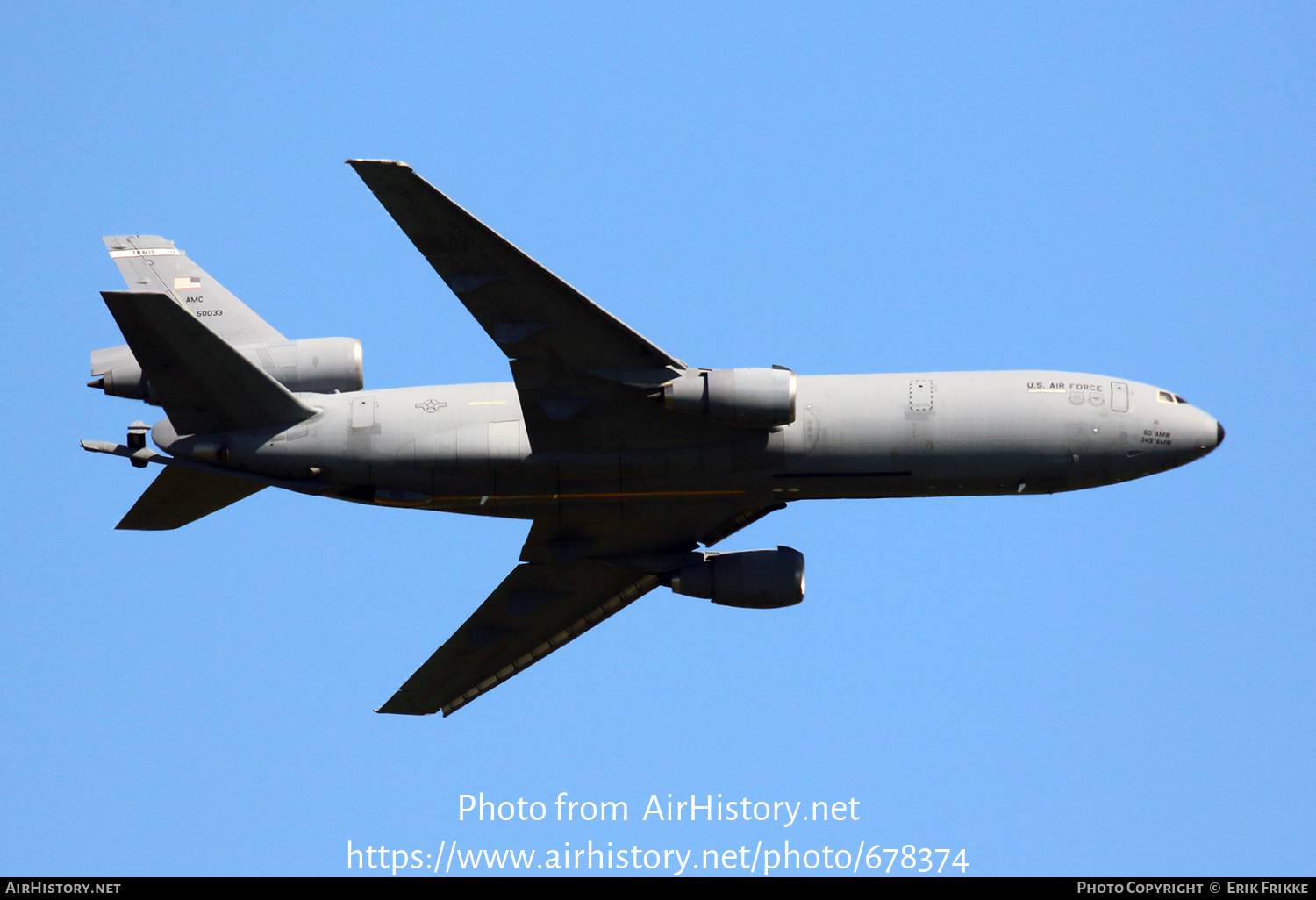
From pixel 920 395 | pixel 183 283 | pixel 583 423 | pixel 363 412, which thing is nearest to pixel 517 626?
pixel 583 423

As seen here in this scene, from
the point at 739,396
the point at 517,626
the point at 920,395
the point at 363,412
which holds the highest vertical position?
the point at 920,395

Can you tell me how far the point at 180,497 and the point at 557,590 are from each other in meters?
8.52

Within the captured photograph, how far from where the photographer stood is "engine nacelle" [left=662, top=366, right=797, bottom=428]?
28.8 meters

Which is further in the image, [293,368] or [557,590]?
[557,590]

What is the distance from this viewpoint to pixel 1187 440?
98.8 feet

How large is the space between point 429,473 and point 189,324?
17.6ft

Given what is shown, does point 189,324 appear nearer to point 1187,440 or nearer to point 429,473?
point 429,473

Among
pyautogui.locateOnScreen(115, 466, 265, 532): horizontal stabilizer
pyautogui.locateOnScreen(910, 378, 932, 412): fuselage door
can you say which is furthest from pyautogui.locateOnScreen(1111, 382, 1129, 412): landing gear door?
pyautogui.locateOnScreen(115, 466, 265, 532): horizontal stabilizer

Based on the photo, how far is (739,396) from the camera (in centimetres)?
2875

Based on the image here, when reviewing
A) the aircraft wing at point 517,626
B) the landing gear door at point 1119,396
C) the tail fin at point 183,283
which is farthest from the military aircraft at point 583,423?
the aircraft wing at point 517,626

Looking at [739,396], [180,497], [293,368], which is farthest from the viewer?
[180,497]

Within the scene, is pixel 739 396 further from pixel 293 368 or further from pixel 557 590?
pixel 293 368

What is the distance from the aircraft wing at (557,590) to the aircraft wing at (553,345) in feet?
7.14

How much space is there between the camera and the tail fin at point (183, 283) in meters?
32.3
